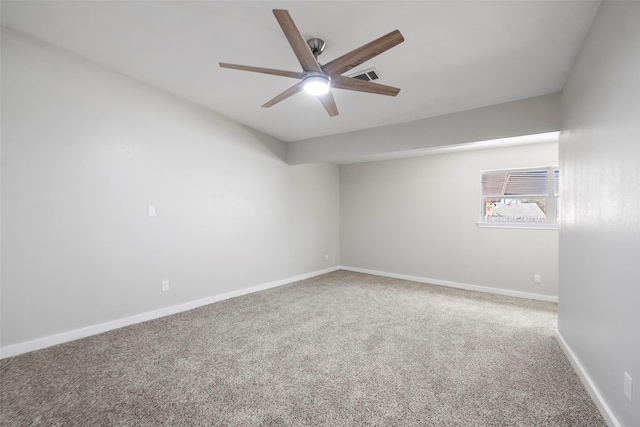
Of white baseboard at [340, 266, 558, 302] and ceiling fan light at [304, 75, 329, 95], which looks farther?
white baseboard at [340, 266, 558, 302]

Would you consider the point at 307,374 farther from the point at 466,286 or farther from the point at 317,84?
the point at 466,286

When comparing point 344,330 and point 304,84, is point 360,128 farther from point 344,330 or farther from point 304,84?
point 344,330

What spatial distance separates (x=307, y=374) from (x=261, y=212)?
2863 mm

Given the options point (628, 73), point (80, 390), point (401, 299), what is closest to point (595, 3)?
point (628, 73)

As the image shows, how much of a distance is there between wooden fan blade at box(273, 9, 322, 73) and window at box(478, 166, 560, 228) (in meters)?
3.90

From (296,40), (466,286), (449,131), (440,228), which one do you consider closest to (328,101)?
(296,40)

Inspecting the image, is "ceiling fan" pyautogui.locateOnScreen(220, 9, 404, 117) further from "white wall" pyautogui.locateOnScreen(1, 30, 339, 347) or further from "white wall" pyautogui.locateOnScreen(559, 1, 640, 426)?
"white wall" pyautogui.locateOnScreen(1, 30, 339, 347)

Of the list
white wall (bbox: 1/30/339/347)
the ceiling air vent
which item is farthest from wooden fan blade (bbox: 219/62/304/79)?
white wall (bbox: 1/30/339/347)

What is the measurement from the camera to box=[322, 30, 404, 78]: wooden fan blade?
1580 millimetres

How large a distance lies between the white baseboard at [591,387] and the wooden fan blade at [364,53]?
94.3 inches

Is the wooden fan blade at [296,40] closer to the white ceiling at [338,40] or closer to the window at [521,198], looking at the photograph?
the white ceiling at [338,40]

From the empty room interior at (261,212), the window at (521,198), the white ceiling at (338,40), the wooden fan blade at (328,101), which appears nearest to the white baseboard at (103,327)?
the empty room interior at (261,212)

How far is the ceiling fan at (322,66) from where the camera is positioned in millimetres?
1567

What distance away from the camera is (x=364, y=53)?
1.74m
